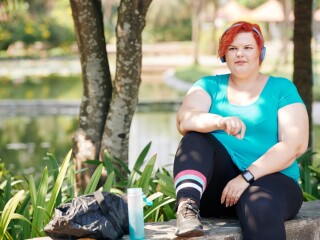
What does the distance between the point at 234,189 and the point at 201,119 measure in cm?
36

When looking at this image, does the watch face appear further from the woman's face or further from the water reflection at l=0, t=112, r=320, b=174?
the water reflection at l=0, t=112, r=320, b=174

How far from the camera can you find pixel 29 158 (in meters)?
10.6

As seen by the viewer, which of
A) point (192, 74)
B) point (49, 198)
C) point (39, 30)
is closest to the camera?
point (49, 198)

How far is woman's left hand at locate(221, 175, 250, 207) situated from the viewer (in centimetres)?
355

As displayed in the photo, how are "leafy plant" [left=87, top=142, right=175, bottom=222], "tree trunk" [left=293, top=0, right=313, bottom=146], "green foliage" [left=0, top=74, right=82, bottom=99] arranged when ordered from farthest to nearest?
"green foliage" [left=0, top=74, right=82, bottom=99] → "tree trunk" [left=293, top=0, right=313, bottom=146] → "leafy plant" [left=87, top=142, right=175, bottom=222]

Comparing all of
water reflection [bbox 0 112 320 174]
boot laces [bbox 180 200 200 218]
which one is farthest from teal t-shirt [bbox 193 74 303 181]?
water reflection [bbox 0 112 320 174]

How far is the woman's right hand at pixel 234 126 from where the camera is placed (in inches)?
136

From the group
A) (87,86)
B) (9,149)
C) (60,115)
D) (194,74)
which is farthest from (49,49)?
(87,86)

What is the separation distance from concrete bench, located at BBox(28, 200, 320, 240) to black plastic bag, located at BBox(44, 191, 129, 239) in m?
0.11

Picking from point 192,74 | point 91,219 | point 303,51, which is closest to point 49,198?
point 91,219

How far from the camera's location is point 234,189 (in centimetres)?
356

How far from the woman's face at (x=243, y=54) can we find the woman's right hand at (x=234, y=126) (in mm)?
376

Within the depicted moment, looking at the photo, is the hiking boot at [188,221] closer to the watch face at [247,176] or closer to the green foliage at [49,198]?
the watch face at [247,176]

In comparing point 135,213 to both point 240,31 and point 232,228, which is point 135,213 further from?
point 240,31
